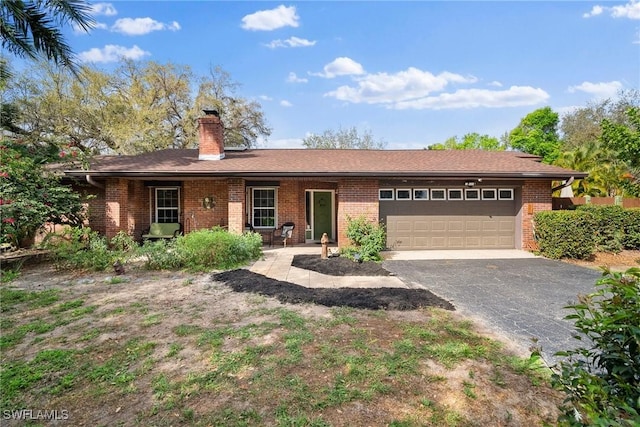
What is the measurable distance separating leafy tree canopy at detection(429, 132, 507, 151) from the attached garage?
26012 mm

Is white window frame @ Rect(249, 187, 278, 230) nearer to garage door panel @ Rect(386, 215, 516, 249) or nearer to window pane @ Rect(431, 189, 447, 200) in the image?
garage door panel @ Rect(386, 215, 516, 249)

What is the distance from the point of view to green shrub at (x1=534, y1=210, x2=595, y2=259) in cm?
928

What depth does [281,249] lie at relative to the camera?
11109mm

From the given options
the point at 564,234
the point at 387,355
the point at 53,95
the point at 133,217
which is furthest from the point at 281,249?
the point at 53,95

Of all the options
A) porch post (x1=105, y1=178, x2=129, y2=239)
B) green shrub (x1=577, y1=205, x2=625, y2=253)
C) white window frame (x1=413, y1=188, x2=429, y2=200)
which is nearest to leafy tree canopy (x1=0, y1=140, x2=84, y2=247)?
porch post (x1=105, y1=178, x2=129, y2=239)

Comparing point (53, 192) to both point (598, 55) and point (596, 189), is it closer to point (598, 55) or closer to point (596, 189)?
point (598, 55)

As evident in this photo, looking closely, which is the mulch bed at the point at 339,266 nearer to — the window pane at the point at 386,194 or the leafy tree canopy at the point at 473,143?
the window pane at the point at 386,194

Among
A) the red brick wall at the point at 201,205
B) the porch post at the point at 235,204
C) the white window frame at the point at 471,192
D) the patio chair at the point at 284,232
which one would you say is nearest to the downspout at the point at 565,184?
the white window frame at the point at 471,192

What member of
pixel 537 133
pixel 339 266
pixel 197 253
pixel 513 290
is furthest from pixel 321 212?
pixel 537 133

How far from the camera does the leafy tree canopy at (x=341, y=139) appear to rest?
116ft

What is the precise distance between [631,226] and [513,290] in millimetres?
6925

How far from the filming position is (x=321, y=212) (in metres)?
12.8

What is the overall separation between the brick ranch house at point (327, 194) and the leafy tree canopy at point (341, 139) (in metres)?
22.8

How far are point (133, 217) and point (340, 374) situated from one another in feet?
36.3
